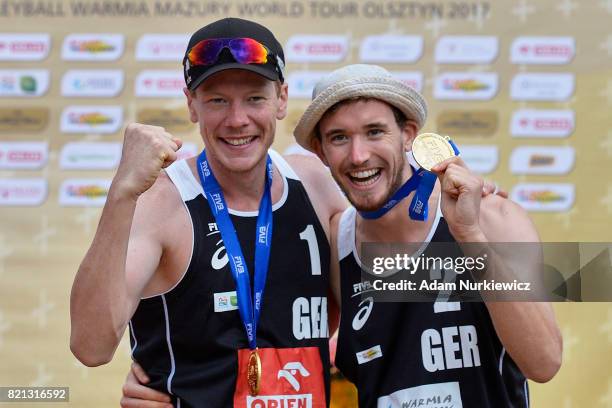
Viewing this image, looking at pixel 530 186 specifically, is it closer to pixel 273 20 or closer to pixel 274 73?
pixel 273 20

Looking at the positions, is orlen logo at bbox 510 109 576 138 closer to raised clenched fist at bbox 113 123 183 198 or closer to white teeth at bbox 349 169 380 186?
white teeth at bbox 349 169 380 186

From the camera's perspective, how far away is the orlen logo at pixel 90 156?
5070 mm

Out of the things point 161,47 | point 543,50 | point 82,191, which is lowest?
point 82,191

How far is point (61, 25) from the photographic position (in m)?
5.09

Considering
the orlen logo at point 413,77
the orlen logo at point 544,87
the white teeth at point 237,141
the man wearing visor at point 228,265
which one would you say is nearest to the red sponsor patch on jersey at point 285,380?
the man wearing visor at point 228,265

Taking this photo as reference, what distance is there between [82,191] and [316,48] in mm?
1619

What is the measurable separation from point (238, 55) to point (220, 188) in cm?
48

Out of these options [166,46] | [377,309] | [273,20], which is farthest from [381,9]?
[377,309]

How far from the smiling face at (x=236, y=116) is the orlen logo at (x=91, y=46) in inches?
89.3

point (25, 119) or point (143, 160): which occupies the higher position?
point (25, 119)

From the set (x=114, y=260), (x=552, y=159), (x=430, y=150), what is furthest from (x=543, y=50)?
(x=114, y=260)

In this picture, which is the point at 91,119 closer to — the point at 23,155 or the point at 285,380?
the point at 23,155

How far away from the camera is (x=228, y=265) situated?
2.93 metres

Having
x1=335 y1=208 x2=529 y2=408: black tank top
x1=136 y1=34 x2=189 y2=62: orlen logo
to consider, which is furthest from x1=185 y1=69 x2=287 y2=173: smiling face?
x1=136 y1=34 x2=189 y2=62: orlen logo
